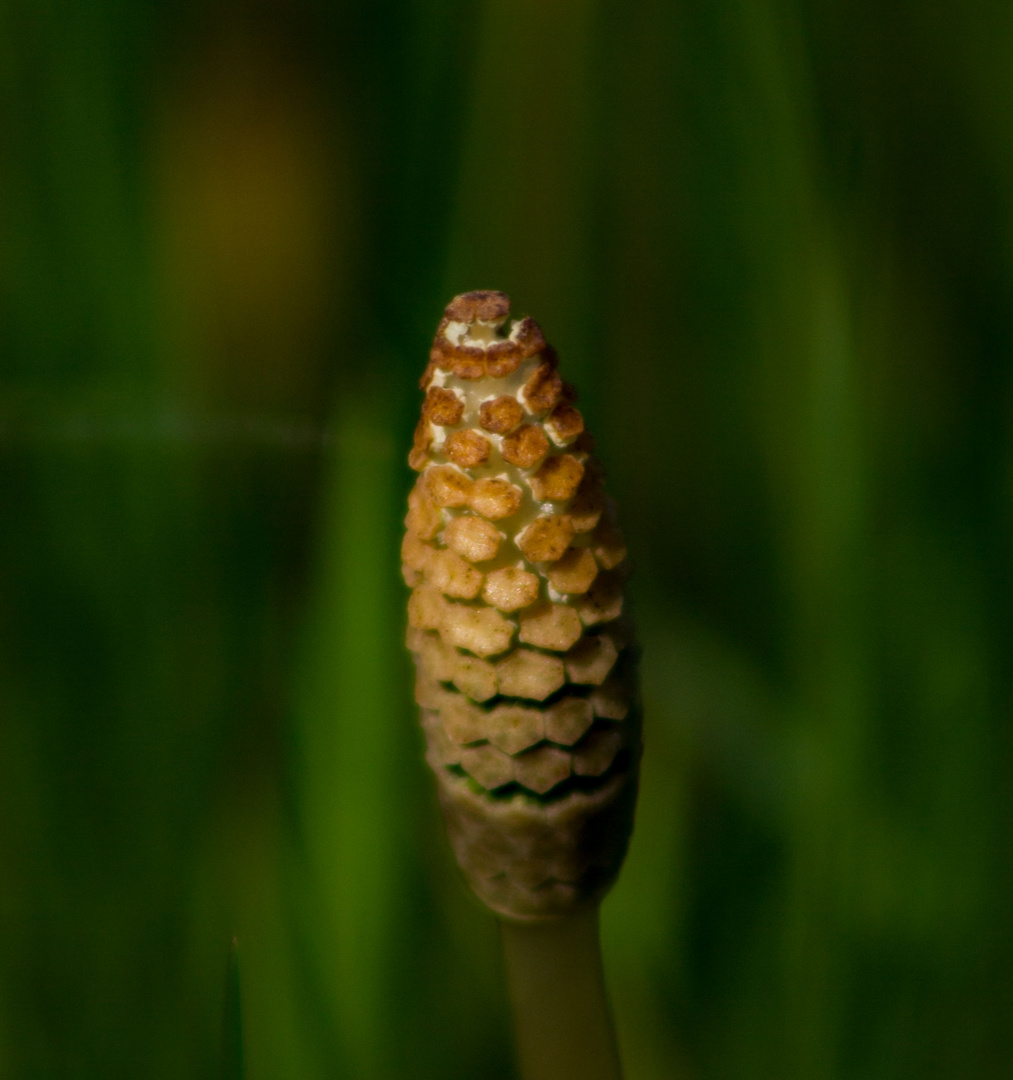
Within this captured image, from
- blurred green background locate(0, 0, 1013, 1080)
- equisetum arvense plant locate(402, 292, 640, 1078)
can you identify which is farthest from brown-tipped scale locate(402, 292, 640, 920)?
blurred green background locate(0, 0, 1013, 1080)

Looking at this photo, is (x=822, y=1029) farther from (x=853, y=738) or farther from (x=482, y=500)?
(x=482, y=500)

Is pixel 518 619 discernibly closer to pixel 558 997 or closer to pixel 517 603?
pixel 517 603

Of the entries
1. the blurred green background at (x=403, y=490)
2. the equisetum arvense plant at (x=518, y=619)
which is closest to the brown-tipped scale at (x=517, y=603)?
the equisetum arvense plant at (x=518, y=619)

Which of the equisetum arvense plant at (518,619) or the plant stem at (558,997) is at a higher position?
the equisetum arvense plant at (518,619)

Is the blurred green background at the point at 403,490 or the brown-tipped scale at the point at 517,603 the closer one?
the brown-tipped scale at the point at 517,603

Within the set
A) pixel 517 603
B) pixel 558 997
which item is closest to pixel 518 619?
pixel 517 603

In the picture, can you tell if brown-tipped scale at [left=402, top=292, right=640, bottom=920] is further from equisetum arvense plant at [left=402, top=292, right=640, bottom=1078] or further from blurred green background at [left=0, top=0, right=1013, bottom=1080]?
blurred green background at [left=0, top=0, right=1013, bottom=1080]

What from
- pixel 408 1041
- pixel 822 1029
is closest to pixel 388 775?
pixel 408 1041

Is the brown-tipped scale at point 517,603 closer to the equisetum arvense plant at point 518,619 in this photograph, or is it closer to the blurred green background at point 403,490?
the equisetum arvense plant at point 518,619
